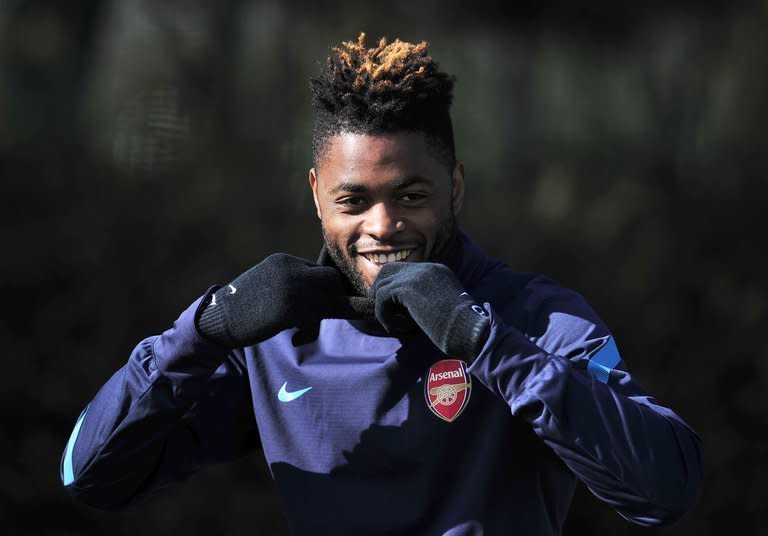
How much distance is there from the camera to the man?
217 centimetres

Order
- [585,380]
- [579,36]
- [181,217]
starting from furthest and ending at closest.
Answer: [579,36] → [181,217] → [585,380]

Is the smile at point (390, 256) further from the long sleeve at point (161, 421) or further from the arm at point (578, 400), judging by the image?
the long sleeve at point (161, 421)

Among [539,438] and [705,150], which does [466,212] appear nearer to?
[705,150]

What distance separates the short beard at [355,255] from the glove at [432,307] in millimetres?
182

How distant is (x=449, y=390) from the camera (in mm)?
→ 2387

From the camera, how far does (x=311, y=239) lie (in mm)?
4848

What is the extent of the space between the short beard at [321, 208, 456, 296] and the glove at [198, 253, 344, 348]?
0.09m

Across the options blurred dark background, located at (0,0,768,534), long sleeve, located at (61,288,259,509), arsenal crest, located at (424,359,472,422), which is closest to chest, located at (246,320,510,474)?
arsenal crest, located at (424,359,472,422)

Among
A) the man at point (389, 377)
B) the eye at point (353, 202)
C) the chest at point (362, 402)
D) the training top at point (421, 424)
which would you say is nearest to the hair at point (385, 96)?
the man at point (389, 377)

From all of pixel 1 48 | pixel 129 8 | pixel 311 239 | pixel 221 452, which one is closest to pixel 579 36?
pixel 311 239

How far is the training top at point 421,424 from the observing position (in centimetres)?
212

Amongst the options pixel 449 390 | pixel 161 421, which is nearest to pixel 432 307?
pixel 449 390

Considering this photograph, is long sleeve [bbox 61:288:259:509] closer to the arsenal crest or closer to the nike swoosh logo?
the nike swoosh logo

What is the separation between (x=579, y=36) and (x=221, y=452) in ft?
11.4
